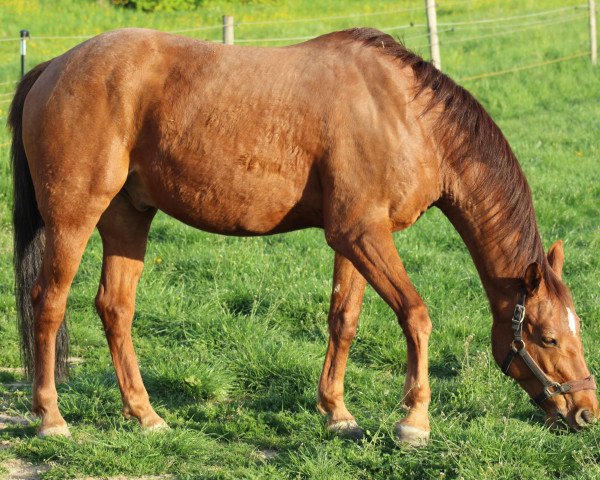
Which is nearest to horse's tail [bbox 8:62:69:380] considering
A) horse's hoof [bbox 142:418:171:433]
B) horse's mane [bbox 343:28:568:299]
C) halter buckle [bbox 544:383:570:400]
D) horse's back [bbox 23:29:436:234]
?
horse's back [bbox 23:29:436:234]

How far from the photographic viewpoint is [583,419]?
4.56m

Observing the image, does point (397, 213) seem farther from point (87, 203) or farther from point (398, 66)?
point (87, 203)

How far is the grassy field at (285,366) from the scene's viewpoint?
4.29 metres

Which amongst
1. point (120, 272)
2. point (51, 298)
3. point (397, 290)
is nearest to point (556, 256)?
point (397, 290)

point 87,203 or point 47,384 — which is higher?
point 87,203

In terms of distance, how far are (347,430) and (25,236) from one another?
7.09ft

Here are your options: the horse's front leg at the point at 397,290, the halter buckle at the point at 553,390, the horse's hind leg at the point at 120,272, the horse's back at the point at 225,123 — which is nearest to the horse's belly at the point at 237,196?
the horse's back at the point at 225,123

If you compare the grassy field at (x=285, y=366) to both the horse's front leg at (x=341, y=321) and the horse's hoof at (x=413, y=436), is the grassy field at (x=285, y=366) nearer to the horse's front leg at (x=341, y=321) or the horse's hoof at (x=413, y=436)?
the horse's hoof at (x=413, y=436)

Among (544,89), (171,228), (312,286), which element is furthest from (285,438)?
(544,89)

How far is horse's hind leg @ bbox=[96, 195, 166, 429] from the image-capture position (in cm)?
521

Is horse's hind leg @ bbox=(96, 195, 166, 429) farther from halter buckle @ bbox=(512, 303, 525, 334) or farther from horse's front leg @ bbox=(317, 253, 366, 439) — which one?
halter buckle @ bbox=(512, 303, 525, 334)

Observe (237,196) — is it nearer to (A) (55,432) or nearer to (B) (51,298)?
(B) (51,298)

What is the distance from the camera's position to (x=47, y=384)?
193 inches

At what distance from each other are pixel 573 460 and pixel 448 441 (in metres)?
0.58
